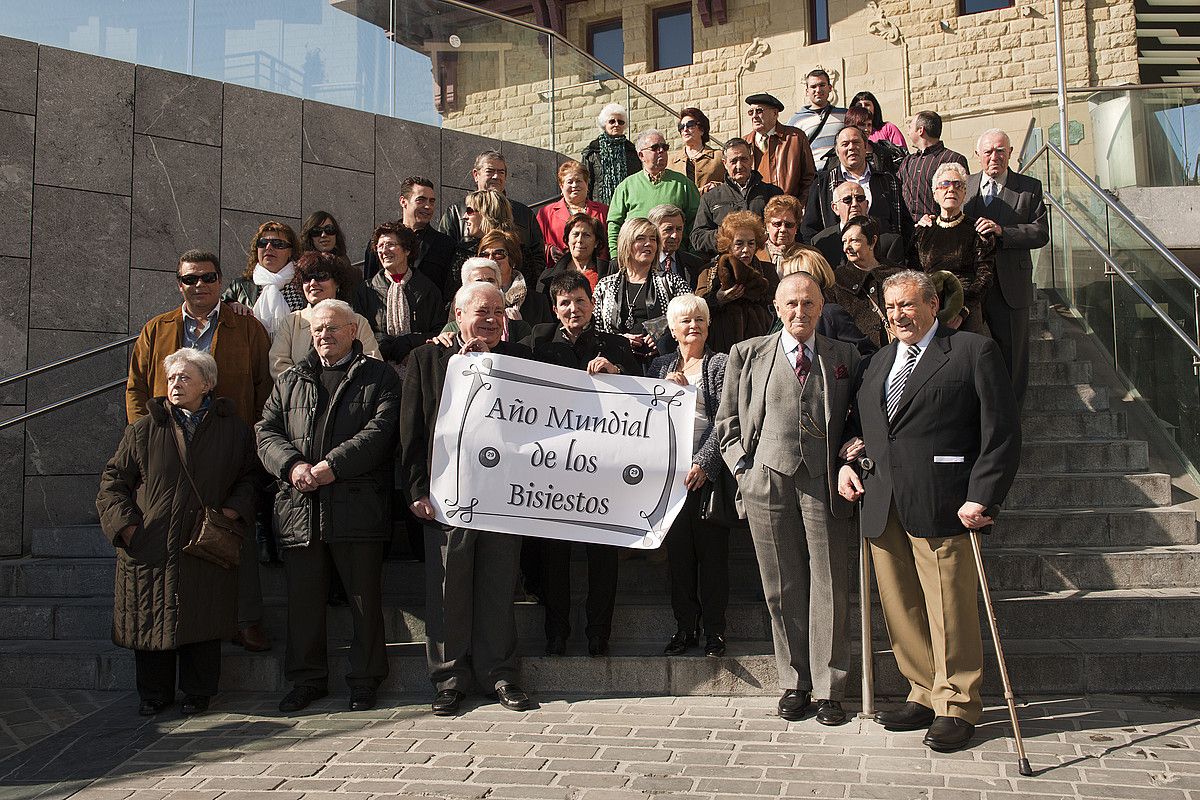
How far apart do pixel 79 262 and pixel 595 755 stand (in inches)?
237

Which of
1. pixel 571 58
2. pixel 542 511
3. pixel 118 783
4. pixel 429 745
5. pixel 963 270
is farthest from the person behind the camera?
pixel 571 58

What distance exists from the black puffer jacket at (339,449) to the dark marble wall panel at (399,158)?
508cm

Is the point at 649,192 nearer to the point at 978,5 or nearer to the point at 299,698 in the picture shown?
the point at 299,698

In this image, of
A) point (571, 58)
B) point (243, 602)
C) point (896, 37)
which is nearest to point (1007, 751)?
point (243, 602)

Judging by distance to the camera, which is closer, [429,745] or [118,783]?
[118,783]

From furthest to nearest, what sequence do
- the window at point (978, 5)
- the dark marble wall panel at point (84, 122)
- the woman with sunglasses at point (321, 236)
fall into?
the window at point (978, 5), the dark marble wall panel at point (84, 122), the woman with sunglasses at point (321, 236)

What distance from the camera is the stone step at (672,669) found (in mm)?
5422

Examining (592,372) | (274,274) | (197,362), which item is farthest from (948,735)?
(274,274)

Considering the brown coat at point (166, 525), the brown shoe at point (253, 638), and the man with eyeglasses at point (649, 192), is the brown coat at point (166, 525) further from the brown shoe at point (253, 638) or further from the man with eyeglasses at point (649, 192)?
the man with eyeglasses at point (649, 192)

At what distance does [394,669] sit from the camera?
5.82 meters

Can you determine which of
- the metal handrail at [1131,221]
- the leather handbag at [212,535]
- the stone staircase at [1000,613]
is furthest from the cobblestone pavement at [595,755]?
the metal handrail at [1131,221]

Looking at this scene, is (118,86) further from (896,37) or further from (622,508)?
(896,37)

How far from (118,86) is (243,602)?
503cm

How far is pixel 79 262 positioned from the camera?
839cm
